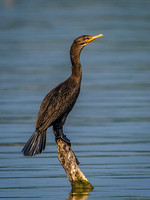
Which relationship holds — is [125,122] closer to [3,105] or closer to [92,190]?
[3,105]

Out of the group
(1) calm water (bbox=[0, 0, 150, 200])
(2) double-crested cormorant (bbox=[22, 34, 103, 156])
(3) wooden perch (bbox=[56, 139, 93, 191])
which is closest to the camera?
(3) wooden perch (bbox=[56, 139, 93, 191])

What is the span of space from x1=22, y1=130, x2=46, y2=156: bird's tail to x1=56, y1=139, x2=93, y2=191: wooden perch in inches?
7.8

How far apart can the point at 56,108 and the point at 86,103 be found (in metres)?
6.42

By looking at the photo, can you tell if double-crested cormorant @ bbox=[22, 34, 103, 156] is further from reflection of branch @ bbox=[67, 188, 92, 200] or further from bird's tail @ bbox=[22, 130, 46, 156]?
reflection of branch @ bbox=[67, 188, 92, 200]

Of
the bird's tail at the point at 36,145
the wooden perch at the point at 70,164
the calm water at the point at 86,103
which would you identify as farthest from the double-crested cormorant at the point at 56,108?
the calm water at the point at 86,103

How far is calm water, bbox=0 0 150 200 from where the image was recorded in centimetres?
919

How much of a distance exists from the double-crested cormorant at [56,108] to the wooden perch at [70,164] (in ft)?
0.45

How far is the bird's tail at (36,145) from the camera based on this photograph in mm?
8422

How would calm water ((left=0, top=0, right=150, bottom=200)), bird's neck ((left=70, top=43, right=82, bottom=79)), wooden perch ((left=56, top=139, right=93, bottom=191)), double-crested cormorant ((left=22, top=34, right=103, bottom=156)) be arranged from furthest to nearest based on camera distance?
calm water ((left=0, top=0, right=150, bottom=200)) → bird's neck ((left=70, top=43, right=82, bottom=79)) → double-crested cormorant ((left=22, top=34, right=103, bottom=156)) → wooden perch ((left=56, top=139, right=93, bottom=191))

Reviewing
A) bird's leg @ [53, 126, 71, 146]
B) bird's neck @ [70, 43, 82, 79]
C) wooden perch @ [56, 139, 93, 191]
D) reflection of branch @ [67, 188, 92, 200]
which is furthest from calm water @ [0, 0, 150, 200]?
bird's neck @ [70, 43, 82, 79]

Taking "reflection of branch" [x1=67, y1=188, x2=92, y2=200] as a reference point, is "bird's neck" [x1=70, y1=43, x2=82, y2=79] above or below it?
above

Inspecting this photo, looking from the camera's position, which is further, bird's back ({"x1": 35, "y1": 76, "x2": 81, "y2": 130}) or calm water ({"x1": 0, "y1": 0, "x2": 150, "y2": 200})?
calm water ({"x1": 0, "y1": 0, "x2": 150, "y2": 200})

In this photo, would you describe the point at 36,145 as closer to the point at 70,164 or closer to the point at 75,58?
the point at 70,164

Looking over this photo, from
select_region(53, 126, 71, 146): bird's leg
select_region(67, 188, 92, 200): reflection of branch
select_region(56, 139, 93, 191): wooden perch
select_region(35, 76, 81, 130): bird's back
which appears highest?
select_region(35, 76, 81, 130): bird's back
